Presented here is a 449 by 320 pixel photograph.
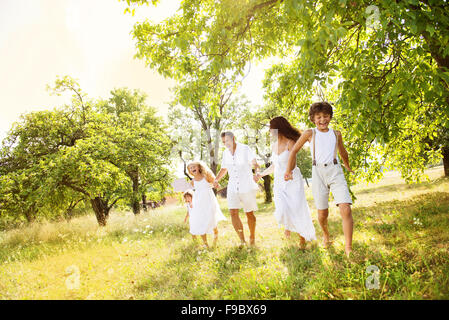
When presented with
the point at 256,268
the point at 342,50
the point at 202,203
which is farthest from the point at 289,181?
the point at 342,50

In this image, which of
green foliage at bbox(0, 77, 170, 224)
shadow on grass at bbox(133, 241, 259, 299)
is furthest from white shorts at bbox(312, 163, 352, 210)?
green foliage at bbox(0, 77, 170, 224)

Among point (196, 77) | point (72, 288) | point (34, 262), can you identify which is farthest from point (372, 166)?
point (34, 262)

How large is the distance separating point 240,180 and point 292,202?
1272mm

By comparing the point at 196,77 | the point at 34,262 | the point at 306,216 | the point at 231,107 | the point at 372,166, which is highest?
the point at 231,107

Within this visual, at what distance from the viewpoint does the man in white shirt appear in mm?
5184

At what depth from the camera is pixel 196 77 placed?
15.7 ft

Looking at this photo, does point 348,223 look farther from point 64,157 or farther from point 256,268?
point 64,157

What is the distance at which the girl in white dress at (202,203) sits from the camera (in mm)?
5918

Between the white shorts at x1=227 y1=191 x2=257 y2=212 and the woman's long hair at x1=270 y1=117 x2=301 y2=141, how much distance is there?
1.52 metres

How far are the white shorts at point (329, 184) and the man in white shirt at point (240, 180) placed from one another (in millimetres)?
1491

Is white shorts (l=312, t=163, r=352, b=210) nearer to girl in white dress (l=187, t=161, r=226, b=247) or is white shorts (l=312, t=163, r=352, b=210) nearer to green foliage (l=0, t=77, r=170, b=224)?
girl in white dress (l=187, t=161, r=226, b=247)

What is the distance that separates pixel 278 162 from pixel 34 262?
6915 mm
